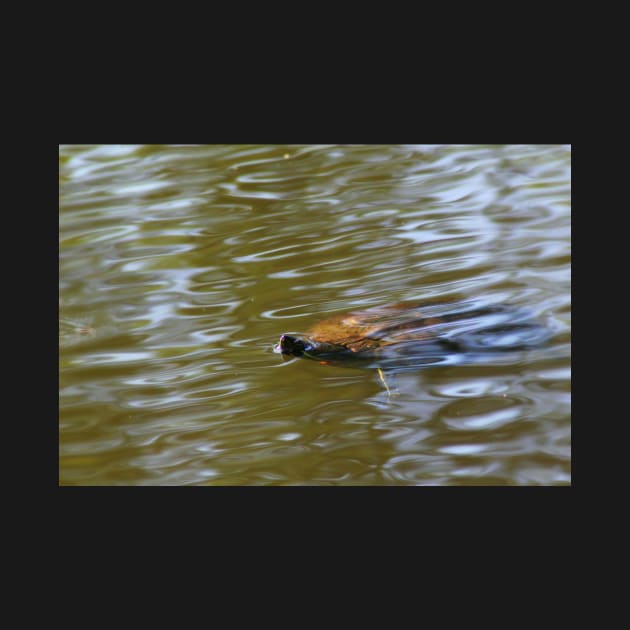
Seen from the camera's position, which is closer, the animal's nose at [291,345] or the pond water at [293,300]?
the pond water at [293,300]

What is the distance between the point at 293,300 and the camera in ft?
13.8

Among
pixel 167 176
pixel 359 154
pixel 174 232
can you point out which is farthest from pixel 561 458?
pixel 167 176

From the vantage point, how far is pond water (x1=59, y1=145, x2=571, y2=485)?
3184 mm

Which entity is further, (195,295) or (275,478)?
(195,295)

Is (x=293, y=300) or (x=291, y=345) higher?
(x=293, y=300)

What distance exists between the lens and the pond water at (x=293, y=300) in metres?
3.18

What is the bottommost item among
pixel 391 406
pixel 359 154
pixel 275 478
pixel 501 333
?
pixel 275 478

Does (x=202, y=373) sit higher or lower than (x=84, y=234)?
lower

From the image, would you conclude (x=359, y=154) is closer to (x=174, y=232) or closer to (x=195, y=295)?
(x=174, y=232)

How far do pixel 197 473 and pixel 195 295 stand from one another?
1414 mm

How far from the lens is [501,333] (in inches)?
149

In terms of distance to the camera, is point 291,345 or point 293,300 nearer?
point 291,345

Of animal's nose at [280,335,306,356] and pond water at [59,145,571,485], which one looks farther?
animal's nose at [280,335,306,356]

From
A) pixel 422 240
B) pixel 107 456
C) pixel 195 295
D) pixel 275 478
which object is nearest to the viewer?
pixel 275 478
